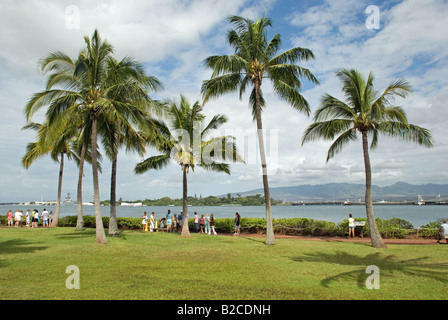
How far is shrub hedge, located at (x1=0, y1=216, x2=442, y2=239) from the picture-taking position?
64.1 feet

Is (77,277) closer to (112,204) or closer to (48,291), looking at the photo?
(48,291)

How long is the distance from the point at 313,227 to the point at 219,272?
46.4 feet

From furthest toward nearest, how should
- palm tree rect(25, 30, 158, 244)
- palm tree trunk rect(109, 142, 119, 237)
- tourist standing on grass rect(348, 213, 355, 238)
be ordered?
1. tourist standing on grass rect(348, 213, 355, 238)
2. palm tree trunk rect(109, 142, 119, 237)
3. palm tree rect(25, 30, 158, 244)

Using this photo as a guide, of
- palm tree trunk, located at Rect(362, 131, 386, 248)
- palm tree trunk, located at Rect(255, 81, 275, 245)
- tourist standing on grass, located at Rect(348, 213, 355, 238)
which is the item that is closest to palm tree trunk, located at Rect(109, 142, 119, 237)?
palm tree trunk, located at Rect(255, 81, 275, 245)

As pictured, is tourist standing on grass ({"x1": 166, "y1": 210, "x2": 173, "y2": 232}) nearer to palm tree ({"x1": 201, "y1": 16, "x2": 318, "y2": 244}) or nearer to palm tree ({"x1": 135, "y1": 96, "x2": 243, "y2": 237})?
palm tree ({"x1": 135, "y1": 96, "x2": 243, "y2": 237})

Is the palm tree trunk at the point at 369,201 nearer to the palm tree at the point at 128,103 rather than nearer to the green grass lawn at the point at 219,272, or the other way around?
the green grass lawn at the point at 219,272

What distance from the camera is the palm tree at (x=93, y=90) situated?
15.2m

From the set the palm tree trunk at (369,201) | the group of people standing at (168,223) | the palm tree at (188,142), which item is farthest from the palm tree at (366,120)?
the group of people standing at (168,223)

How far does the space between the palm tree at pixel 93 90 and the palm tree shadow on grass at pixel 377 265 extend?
1017 cm

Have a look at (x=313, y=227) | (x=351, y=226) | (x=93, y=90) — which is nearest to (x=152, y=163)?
(x=93, y=90)

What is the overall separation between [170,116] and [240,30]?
23.1 feet

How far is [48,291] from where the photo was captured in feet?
23.0

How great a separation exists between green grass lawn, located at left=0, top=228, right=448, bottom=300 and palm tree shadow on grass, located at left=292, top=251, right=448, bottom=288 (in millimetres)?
25
